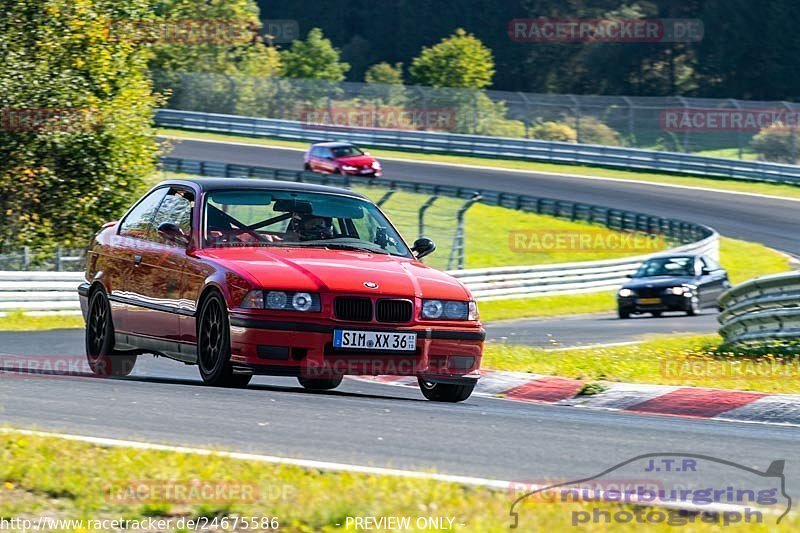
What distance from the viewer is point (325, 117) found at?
58938 mm

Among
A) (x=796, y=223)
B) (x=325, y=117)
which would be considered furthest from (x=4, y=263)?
(x=325, y=117)

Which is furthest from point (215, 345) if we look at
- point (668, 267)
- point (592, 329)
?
point (668, 267)

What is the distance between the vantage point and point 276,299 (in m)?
8.58

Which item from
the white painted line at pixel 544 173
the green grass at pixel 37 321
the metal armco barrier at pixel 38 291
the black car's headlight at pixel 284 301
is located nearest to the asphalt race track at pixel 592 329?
the green grass at pixel 37 321

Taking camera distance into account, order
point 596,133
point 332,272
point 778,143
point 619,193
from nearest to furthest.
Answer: point 332,272 → point 619,193 → point 778,143 → point 596,133

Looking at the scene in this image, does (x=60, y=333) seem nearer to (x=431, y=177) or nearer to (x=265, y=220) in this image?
(x=265, y=220)

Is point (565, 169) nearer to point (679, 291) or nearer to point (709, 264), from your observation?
point (709, 264)

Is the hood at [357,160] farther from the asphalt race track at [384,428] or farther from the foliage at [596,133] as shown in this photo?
the asphalt race track at [384,428]

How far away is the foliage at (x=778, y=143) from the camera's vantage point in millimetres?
46438

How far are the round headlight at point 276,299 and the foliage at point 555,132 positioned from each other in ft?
151

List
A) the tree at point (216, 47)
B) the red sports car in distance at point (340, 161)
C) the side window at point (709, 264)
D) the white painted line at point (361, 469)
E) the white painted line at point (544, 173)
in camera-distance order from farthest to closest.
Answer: the tree at point (216, 47) < the red sports car in distance at point (340, 161) < the white painted line at point (544, 173) < the side window at point (709, 264) < the white painted line at point (361, 469)

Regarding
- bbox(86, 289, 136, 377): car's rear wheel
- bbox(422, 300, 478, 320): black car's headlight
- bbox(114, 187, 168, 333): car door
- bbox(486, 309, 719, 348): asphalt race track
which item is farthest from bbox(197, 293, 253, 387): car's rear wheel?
bbox(486, 309, 719, 348): asphalt race track

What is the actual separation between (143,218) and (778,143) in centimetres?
3995

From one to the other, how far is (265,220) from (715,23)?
238ft
